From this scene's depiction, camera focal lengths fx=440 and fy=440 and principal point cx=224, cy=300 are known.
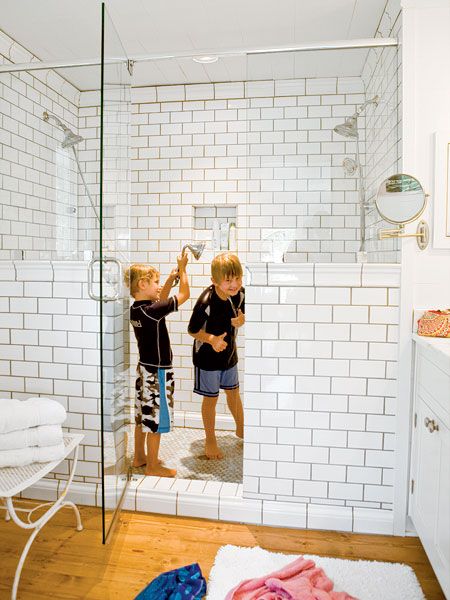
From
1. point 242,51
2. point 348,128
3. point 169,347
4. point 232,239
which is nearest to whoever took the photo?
point 242,51

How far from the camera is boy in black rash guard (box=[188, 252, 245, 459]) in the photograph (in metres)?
2.63

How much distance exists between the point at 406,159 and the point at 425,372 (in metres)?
0.93

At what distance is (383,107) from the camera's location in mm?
2133

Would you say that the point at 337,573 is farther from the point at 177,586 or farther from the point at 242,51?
the point at 242,51

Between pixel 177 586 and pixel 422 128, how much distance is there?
2139 mm

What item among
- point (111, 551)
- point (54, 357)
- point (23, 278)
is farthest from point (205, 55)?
point (111, 551)

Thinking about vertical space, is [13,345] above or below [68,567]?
above

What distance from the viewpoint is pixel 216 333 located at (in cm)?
274

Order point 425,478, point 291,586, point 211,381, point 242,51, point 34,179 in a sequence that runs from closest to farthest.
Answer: point 291,586
point 425,478
point 242,51
point 34,179
point 211,381

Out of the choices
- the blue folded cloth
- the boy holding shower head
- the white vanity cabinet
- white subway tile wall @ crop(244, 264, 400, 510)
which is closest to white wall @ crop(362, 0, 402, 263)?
white subway tile wall @ crop(244, 264, 400, 510)

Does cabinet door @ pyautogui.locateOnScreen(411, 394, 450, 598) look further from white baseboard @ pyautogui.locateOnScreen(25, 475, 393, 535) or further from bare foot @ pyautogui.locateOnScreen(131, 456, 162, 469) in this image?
bare foot @ pyautogui.locateOnScreen(131, 456, 162, 469)

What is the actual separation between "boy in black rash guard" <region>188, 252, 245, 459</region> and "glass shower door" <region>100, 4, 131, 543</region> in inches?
25.3

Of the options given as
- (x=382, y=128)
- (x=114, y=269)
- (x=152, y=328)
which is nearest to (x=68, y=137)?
(x=114, y=269)

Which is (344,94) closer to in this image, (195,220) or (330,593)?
(195,220)
